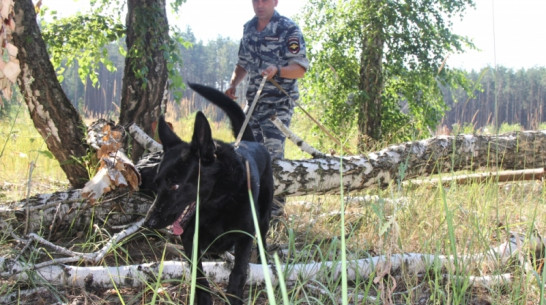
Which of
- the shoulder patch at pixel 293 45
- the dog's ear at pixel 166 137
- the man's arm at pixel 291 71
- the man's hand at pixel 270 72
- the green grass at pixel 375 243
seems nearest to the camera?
the green grass at pixel 375 243

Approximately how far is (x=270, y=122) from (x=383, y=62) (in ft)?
13.7

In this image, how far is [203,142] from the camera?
2.21 meters

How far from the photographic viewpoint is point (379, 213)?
1.45 metres

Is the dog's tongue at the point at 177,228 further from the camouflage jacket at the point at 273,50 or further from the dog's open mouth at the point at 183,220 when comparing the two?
the camouflage jacket at the point at 273,50

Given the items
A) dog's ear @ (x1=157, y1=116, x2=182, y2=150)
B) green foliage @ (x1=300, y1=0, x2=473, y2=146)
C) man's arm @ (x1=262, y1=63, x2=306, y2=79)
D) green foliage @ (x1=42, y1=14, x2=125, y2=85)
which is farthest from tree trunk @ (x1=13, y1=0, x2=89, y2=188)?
green foliage @ (x1=300, y1=0, x2=473, y2=146)

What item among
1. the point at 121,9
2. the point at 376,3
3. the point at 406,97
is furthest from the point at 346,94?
the point at 121,9

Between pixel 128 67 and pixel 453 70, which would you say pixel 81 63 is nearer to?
pixel 128 67

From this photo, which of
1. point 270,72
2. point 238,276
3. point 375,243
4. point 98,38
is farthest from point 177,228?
point 98,38

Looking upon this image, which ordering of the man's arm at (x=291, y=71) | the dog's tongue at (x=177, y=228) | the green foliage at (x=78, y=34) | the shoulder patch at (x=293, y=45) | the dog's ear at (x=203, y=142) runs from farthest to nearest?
1. the green foliage at (x=78, y=34)
2. the shoulder patch at (x=293, y=45)
3. the man's arm at (x=291, y=71)
4. the dog's tongue at (x=177, y=228)
5. the dog's ear at (x=203, y=142)

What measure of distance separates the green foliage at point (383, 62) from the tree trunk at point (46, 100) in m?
4.49

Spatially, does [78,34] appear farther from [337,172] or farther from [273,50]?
[337,172]

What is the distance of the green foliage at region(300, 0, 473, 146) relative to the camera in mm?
7359

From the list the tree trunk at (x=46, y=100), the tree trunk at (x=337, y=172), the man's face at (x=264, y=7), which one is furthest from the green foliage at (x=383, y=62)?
the tree trunk at (x=46, y=100)

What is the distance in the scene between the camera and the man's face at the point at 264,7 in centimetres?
407
